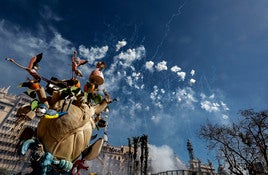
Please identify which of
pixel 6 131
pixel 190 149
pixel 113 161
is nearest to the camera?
pixel 6 131

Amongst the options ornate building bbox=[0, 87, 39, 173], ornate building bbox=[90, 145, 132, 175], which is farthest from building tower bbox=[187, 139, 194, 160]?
ornate building bbox=[0, 87, 39, 173]

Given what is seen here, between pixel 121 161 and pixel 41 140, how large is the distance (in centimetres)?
5828

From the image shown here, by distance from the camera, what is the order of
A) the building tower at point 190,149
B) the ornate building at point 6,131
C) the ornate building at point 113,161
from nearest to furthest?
the ornate building at point 6,131, the ornate building at point 113,161, the building tower at point 190,149

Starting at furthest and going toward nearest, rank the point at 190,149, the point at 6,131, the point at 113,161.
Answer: the point at 190,149 < the point at 113,161 < the point at 6,131

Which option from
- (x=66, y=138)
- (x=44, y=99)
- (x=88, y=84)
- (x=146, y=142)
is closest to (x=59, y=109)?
(x=44, y=99)

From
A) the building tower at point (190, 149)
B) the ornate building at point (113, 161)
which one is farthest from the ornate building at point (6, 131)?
the building tower at point (190, 149)

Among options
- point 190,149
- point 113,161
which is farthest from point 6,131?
point 190,149

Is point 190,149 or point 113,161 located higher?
point 190,149

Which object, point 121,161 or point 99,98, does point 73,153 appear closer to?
point 99,98

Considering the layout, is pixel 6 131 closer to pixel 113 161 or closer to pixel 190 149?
pixel 113 161

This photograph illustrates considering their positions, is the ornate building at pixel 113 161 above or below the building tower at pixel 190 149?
below

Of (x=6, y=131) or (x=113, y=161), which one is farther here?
(x=113, y=161)

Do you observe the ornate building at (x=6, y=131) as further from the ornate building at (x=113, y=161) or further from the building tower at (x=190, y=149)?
the building tower at (x=190, y=149)

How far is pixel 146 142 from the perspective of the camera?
2069cm
